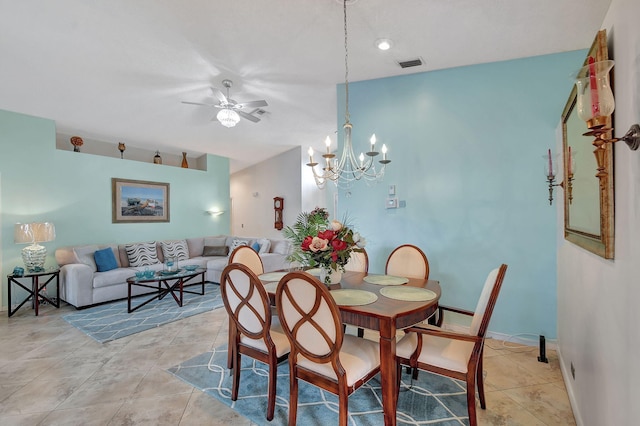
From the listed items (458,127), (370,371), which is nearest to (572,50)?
(458,127)

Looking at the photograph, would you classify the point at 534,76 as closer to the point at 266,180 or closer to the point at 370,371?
the point at 370,371

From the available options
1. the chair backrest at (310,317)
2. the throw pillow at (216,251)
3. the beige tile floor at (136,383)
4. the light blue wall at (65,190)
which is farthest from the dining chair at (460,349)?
the light blue wall at (65,190)

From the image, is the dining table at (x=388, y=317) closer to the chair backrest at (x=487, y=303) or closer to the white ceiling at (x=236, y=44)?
the chair backrest at (x=487, y=303)

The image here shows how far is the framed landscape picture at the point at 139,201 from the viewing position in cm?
550

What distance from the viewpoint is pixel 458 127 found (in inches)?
126

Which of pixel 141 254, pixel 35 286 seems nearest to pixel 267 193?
pixel 141 254

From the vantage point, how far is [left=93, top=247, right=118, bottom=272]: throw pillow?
4605 mm

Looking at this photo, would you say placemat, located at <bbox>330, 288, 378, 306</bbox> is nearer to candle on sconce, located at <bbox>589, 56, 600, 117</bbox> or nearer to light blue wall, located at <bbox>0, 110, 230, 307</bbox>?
candle on sconce, located at <bbox>589, 56, 600, 117</bbox>

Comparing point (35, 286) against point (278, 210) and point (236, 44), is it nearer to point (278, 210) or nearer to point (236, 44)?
point (236, 44)

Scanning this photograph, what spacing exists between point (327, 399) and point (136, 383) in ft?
4.85

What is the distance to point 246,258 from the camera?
281 cm

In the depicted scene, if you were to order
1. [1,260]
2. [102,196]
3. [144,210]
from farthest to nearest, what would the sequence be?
[144,210]
[102,196]
[1,260]

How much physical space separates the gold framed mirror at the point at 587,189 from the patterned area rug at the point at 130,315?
404 cm

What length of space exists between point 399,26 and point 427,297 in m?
2.26
